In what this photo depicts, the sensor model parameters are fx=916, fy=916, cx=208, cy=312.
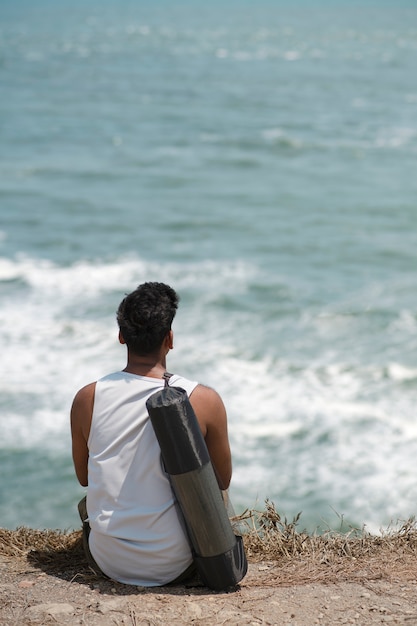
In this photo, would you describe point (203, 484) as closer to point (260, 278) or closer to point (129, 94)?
point (260, 278)

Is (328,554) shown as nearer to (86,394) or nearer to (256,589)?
(256,589)

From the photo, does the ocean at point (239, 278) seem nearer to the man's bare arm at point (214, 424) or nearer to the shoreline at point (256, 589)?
the shoreline at point (256, 589)

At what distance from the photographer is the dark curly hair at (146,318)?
12.6ft

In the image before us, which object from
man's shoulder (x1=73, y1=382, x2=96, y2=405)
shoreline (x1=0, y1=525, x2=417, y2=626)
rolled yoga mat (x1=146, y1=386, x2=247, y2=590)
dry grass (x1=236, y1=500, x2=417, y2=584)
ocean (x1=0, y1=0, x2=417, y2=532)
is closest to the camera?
rolled yoga mat (x1=146, y1=386, x2=247, y2=590)

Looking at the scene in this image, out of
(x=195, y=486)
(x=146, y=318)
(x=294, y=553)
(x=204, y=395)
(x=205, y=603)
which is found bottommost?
(x=294, y=553)

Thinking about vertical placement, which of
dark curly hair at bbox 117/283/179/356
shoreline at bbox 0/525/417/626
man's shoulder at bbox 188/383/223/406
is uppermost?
dark curly hair at bbox 117/283/179/356

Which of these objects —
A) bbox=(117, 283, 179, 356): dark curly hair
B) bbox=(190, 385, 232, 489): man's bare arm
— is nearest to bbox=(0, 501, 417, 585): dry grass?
bbox=(190, 385, 232, 489): man's bare arm

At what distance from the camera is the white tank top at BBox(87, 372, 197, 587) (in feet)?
12.7

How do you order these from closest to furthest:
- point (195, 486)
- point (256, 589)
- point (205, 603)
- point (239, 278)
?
point (195, 486)
point (205, 603)
point (256, 589)
point (239, 278)

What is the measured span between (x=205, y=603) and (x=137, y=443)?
2.48ft

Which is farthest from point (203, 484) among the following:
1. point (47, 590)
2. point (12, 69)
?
point (12, 69)

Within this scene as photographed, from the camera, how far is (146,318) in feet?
12.6

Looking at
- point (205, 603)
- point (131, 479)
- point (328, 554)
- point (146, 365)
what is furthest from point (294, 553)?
point (146, 365)

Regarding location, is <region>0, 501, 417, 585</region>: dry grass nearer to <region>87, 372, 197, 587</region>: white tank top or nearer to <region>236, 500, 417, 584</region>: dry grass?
<region>236, 500, 417, 584</region>: dry grass
